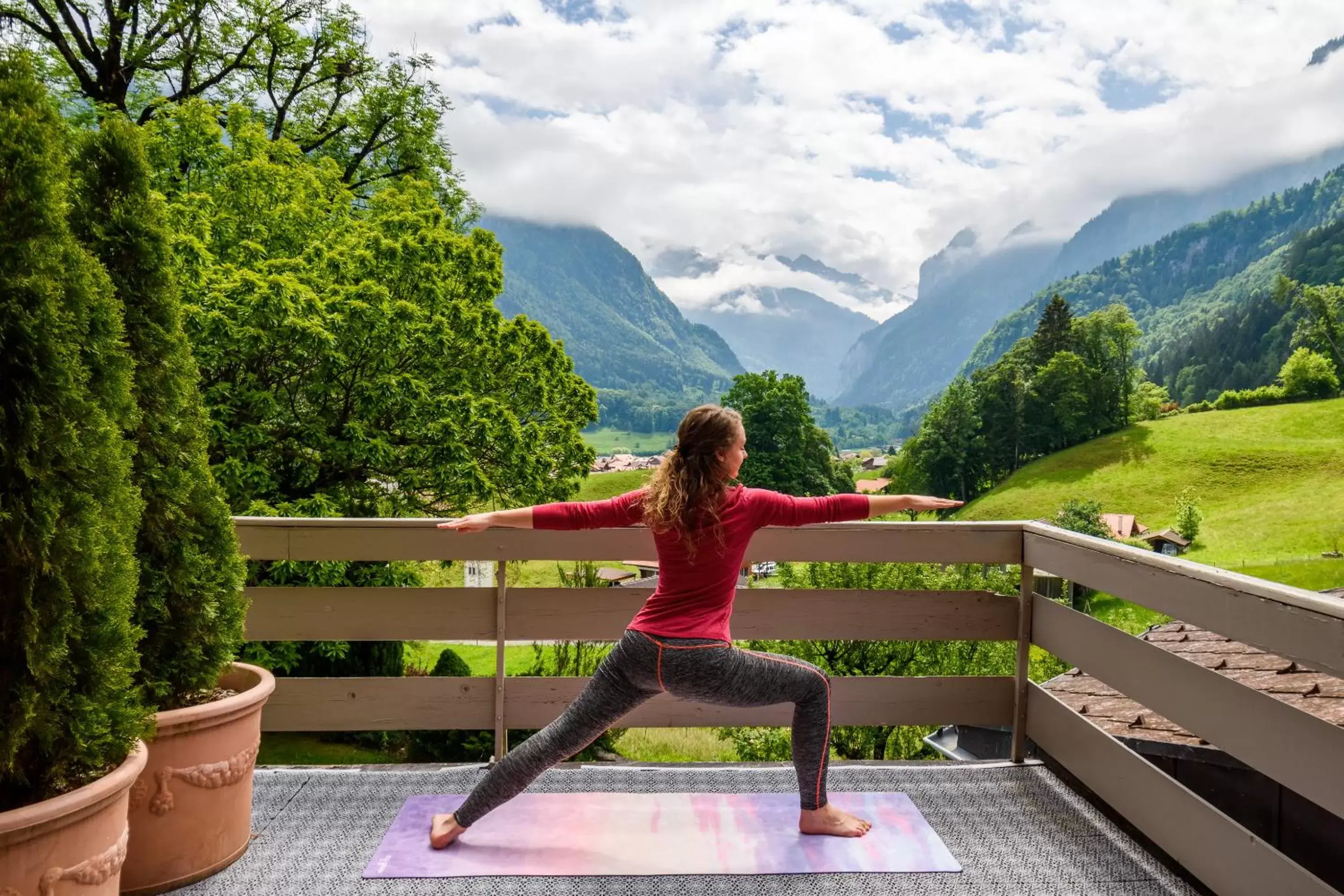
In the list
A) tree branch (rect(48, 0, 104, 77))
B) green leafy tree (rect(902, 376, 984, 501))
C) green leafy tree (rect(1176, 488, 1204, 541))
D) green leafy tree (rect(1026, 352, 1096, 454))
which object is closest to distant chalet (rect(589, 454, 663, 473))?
green leafy tree (rect(902, 376, 984, 501))

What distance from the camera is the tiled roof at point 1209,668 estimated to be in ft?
11.1

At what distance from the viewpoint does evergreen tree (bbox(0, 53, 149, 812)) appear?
1787 mm

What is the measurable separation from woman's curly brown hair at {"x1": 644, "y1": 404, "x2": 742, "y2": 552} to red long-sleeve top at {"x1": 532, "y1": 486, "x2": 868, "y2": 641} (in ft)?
0.11

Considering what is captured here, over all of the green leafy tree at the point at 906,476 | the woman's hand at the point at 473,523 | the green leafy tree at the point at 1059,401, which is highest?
the green leafy tree at the point at 1059,401

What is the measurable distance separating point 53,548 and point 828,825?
2126 millimetres

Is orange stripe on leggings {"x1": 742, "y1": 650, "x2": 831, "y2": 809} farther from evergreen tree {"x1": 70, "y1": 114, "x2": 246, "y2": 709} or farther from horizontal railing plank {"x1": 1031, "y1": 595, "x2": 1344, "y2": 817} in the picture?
evergreen tree {"x1": 70, "y1": 114, "x2": 246, "y2": 709}

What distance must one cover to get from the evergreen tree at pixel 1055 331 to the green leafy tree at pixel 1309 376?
1691cm

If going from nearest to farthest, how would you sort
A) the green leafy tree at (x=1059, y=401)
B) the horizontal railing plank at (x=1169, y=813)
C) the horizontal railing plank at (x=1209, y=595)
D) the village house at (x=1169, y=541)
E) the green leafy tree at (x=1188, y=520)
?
1. the horizontal railing plank at (x=1209, y=595)
2. the horizontal railing plank at (x=1169, y=813)
3. the village house at (x=1169, y=541)
4. the green leafy tree at (x=1188, y=520)
5. the green leafy tree at (x=1059, y=401)

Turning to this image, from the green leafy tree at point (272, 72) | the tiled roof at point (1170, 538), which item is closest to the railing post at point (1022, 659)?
the green leafy tree at point (272, 72)

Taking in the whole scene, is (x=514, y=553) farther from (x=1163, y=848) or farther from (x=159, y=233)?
(x=1163, y=848)

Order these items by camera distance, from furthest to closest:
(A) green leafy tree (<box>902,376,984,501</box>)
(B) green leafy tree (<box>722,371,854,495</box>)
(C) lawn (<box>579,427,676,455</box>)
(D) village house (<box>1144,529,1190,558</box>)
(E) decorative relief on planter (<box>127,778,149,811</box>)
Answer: (C) lawn (<box>579,427,676,455</box>) → (A) green leafy tree (<box>902,376,984,501</box>) → (D) village house (<box>1144,529,1190,558</box>) → (B) green leafy tree (<box>722,371,854,495</box>) → (E) decorative relief on planter (<box>127,778,149,811</box>)

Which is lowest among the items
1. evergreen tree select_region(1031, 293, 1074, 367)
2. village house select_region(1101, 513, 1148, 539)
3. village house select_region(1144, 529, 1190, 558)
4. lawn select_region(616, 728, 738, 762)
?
lawn select_region(616, 728, 738, 762)

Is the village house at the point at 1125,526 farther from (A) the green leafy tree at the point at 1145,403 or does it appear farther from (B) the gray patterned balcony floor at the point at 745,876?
(B) the gray patterned balcony floor at the point at 745,876

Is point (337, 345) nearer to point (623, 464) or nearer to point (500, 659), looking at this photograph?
point (500, 659)
